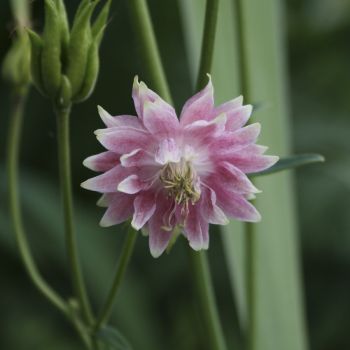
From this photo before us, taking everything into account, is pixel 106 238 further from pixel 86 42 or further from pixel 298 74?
pixel 86 42

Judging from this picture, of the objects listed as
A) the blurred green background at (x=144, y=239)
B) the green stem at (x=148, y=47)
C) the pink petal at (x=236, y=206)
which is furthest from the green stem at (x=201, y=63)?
the blurred green background at (x=144, y=239)

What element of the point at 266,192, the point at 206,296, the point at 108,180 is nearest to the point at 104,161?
the point at 108,180

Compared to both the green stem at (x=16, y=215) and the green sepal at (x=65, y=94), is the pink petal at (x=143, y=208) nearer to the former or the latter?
the green sepal at (x=65, y=94)

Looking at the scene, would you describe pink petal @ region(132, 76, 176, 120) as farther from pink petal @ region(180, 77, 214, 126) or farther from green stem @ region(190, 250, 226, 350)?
green stem @ region(190, 250, 226, 350)

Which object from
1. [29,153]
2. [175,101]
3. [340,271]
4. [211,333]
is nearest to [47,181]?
[29,153]

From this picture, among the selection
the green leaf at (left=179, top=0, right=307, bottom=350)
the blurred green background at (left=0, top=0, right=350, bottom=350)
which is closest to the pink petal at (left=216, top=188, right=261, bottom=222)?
the green leaf at (left=179, top=0, right=307, bottom=350)
